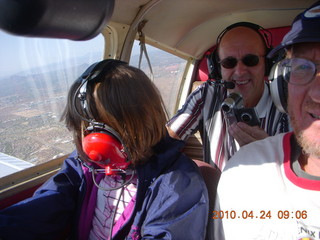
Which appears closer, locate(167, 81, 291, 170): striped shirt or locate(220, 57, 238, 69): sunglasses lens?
locate(167, 81, 291, 170): striped shirt

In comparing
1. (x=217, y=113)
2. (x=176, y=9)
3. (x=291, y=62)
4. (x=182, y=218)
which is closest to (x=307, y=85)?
(x=291, y=62)

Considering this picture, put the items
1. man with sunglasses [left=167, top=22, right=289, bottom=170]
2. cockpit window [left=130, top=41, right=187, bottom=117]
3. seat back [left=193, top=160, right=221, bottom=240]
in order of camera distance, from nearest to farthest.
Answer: seat back [left=193, top=160, right=221, bottom=240] < man with sunglasses [left=167, top=22, right=289, bottom=170] < cockpit window [left=130, top=41, right=187, bottom=117]

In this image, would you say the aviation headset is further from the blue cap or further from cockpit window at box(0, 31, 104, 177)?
the blue cap

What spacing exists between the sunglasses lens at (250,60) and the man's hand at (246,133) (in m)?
0.50

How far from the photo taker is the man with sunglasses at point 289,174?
37.9 inches

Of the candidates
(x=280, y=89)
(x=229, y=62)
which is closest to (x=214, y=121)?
(x=229, y=62)

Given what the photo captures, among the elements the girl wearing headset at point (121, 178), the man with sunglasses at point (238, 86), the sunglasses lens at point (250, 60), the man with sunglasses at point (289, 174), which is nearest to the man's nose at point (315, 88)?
the man with sunglasses at point (289, 174)

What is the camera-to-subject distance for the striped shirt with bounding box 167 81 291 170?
1.76 metres

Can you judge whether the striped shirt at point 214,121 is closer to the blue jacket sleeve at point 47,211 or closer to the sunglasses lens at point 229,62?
the sunglasses lens at point 229,62

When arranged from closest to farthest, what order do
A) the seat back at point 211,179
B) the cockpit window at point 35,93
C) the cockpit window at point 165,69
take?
the seat back at point 211,179 < the cockpit window at point 35,93 < the cockpit window at point 165,69

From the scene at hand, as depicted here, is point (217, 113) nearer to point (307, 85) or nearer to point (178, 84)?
point (307, 85)

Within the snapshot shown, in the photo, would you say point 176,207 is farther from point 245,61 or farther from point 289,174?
point 245,61

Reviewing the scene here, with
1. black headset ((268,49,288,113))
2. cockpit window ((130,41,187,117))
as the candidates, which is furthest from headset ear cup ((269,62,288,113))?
cockpit window ((130,41,187,117))

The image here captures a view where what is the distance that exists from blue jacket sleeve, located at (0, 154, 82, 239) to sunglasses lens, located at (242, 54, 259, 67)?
3.98ft
